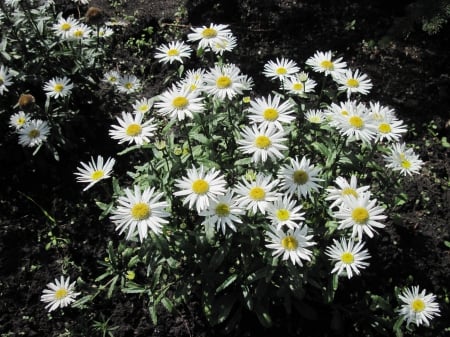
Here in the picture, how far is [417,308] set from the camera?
288 cm

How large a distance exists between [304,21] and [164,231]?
11.3 ft

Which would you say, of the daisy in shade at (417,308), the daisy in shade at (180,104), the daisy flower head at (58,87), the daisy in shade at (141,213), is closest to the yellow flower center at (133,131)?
the daisy in shade at (180,104)

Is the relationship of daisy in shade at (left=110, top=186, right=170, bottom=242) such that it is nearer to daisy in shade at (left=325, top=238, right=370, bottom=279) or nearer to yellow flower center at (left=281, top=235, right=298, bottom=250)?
yellow flower center at (left=281, top=235, right=298, bottom=250)

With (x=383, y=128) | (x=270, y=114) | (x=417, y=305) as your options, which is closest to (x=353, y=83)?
(x=383, y=128)

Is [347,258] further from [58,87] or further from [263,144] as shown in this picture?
[58,87]

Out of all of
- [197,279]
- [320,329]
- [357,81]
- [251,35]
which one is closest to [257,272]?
[197,279]

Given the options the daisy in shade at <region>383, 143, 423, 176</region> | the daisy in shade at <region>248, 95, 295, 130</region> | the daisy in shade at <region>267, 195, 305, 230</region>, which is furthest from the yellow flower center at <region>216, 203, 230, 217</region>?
the daisy in shade at <region>383, 143, 423, 176</region>

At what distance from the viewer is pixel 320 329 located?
3.20 metres

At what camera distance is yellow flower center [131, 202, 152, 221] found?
2496 mm

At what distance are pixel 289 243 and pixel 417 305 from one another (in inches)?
40.9

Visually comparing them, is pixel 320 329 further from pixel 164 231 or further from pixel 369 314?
pixel 164 231

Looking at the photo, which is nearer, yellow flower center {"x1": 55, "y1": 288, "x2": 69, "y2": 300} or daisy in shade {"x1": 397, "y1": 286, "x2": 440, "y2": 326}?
daisy in shade {"x1": 397, "y1": 286, "x2": 440, "y2": 326}

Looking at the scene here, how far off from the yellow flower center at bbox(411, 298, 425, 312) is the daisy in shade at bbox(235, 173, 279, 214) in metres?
1.22

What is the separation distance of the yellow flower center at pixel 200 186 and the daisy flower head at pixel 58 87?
6.11 ft
